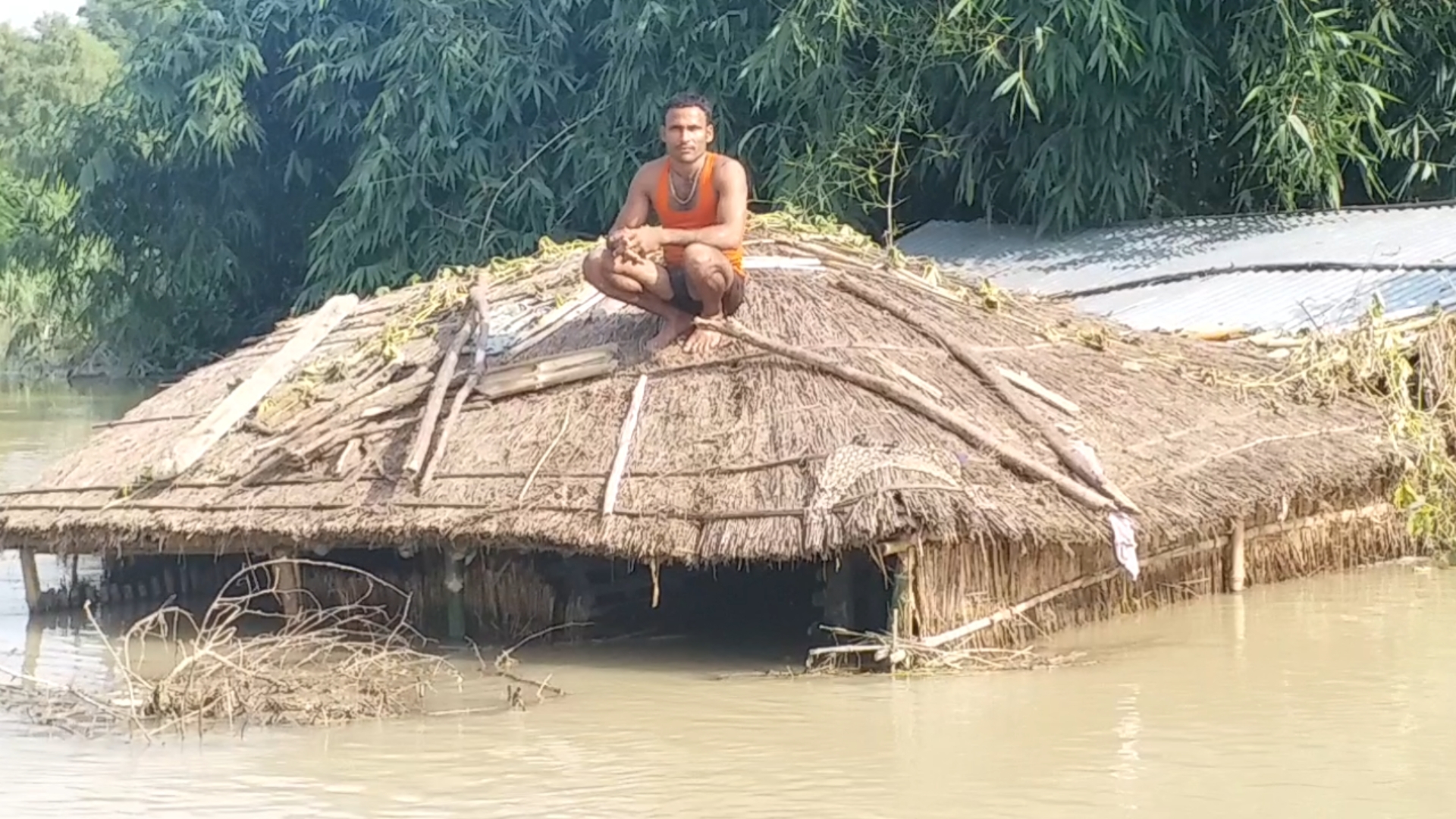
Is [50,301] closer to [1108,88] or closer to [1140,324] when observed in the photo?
[1108,88]

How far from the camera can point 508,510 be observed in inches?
319

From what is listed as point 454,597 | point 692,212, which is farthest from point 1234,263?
point 454,597

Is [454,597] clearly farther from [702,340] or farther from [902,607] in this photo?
[902,607]

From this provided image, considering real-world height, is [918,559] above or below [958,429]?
below

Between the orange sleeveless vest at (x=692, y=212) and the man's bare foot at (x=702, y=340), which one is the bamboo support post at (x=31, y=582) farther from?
the orange sleeveless vest at (x=692, y=212)

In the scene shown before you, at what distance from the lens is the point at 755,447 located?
26.6ft

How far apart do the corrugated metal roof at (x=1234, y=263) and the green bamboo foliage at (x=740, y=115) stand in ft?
1.68

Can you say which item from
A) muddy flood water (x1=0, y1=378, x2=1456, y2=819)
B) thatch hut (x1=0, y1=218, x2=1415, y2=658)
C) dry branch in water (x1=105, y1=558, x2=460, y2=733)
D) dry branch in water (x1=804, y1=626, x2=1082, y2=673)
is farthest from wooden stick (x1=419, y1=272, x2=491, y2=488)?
dry branch in water (x1=804, y1=626, x2=1082, y2=673)

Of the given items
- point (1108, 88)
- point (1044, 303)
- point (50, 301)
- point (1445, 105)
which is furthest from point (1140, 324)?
point (50, 301)

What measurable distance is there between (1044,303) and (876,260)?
1.20 m

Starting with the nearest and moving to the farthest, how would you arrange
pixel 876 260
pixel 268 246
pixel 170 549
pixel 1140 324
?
pixel 170 549
pixel 876 260
pixel 1140 324
pixel 268 246

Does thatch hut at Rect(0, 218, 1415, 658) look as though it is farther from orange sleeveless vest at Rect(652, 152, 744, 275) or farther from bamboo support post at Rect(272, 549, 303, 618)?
orange sleeveless vest at Rect(652, 152, 744, 275)

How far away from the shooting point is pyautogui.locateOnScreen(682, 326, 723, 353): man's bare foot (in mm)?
8812

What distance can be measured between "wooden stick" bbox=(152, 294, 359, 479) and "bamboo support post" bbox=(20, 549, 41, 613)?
107 cm
